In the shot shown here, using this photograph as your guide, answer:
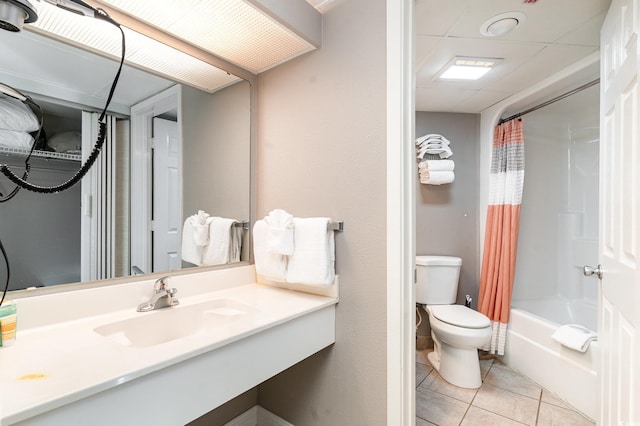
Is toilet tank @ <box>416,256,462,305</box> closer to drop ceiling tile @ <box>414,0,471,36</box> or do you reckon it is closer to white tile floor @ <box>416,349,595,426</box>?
white tile floor @ <box>416,349,595,426</box>

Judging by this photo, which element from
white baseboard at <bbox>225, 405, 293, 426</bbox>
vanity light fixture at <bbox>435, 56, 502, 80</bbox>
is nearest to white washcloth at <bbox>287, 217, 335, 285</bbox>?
white baseboard at <bbox>225, 405, 293, 426</bbox>

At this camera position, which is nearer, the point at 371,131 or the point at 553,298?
the point at 371,131

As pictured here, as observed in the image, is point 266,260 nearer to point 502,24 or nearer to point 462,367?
point 462,367

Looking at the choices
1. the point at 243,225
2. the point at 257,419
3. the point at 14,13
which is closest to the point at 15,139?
the point at 14,13

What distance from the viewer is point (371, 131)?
3.96ft

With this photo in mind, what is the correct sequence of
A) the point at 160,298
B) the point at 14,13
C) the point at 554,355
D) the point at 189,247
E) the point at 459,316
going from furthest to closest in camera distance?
the point at 459,316 → the point at 554,355 → the point at 189,247 → the point at 160,298 → the point at 14,13

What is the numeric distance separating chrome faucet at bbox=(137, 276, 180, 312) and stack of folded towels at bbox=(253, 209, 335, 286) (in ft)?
1.38

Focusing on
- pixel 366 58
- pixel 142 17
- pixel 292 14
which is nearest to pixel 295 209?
pixel 366 58

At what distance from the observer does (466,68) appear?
185 cm

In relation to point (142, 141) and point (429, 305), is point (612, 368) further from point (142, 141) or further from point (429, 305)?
point (142, 141)

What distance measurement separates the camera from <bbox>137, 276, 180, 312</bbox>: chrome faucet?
3.65ft

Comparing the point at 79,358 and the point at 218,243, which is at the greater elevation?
the point at 218,243

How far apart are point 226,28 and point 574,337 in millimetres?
2515

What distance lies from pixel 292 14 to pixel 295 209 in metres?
0.87
